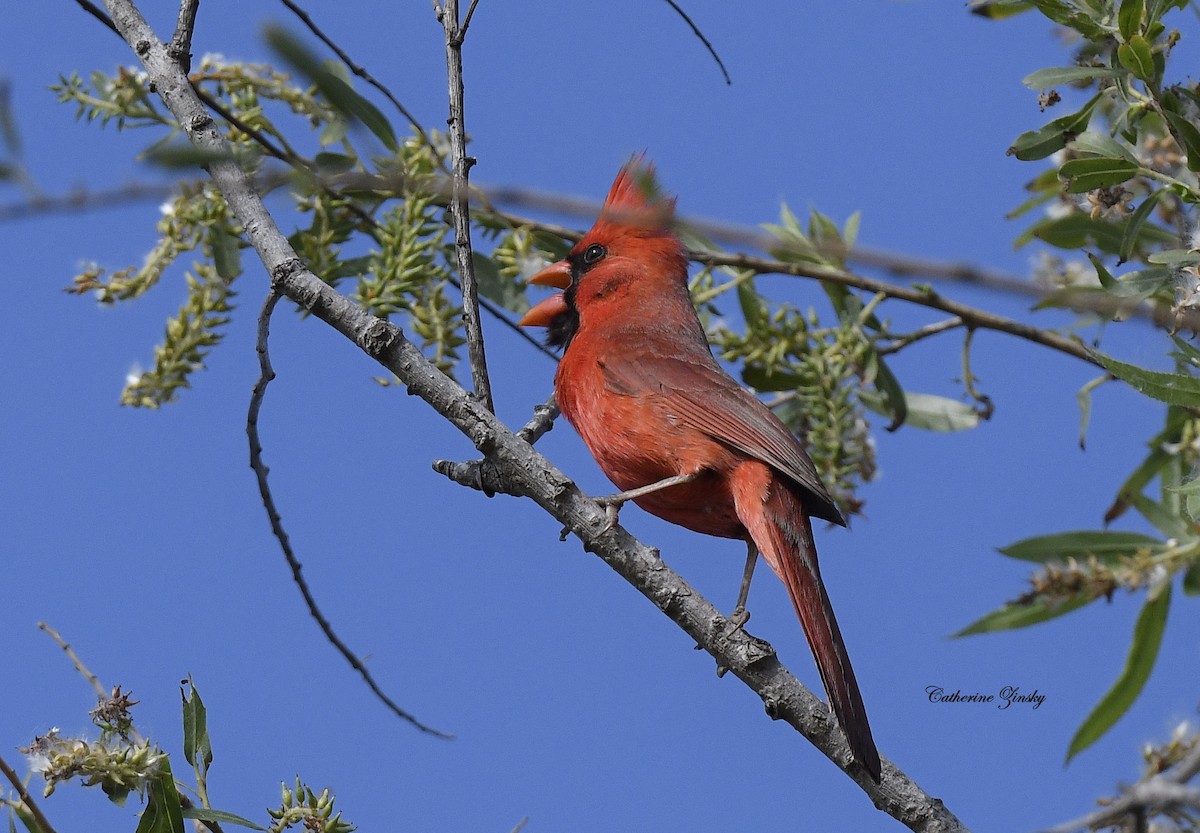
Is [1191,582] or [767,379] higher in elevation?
[767,379]

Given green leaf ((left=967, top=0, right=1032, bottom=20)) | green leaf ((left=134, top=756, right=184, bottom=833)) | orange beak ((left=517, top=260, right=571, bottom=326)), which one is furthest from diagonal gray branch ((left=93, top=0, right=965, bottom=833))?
orange beak ((left=517, top=260, right=571, bottom=326))

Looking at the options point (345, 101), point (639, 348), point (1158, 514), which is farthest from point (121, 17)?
point (1158, 514)

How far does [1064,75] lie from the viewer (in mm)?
2729

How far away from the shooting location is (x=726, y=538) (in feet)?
11.1

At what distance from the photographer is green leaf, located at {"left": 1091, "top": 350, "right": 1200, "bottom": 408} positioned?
2.33 meters

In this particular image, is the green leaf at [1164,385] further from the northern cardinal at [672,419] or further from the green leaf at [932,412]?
the green leaf at [932,412]

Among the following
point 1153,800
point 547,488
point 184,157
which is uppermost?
point 547,488

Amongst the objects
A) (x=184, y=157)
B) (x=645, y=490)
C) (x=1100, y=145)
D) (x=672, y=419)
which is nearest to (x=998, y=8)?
(x=1100, y=145)

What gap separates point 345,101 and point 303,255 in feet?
8.25

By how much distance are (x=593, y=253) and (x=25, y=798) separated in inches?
98.5

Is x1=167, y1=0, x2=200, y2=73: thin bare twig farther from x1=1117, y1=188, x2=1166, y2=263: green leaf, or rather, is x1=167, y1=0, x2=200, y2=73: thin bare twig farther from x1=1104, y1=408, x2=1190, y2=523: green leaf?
x1=1104, y1=408, x2=1190, y2=523: green leaf

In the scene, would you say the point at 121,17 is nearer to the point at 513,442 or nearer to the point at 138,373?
the point at 138,373

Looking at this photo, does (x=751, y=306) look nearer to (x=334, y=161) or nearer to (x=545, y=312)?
(x=545, y=312)

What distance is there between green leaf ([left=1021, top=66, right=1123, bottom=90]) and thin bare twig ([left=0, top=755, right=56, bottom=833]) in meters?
2.32
